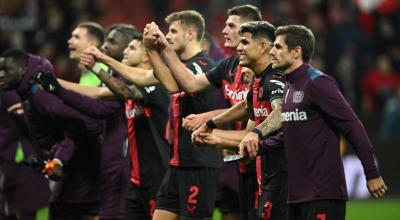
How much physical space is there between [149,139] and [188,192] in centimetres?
86

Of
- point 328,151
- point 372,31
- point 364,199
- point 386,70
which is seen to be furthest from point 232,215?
point 372,31

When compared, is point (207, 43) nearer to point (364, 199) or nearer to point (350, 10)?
point (364, 199)

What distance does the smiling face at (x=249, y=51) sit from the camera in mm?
8062

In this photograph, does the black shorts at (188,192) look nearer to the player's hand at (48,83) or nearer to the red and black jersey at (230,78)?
the red and black jersey at (230,78)

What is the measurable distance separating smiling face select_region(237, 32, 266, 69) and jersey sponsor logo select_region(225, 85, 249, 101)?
0.49m

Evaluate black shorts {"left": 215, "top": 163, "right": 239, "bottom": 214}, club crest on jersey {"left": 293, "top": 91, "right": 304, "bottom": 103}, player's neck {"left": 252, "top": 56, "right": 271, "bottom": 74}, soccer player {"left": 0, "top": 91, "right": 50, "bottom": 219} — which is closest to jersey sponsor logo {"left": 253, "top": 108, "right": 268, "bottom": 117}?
player's neck {"left": 252, "top": 56, "right": 271, "bottom": 74}

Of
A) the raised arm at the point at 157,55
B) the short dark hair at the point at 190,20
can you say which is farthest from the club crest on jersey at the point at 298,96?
the short dark hair at the point at 190,20

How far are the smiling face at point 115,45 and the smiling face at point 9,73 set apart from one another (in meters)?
0.91

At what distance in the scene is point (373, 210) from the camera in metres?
15.8

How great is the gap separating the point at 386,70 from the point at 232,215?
8526 mm

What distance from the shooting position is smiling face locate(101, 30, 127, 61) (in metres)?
10.1

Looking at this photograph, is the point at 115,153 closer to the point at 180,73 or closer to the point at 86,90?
the point at 86,90

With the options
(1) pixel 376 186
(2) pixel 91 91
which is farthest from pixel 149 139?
(1) pixel 376 186

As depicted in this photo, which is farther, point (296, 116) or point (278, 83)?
point (278, 83)
